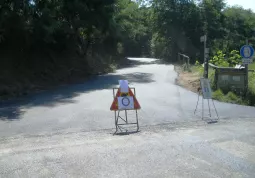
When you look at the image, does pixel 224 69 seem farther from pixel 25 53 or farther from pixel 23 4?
pixel 25 53

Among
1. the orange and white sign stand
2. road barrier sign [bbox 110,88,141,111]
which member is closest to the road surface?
the orange and white sign stand

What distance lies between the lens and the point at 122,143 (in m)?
7.16

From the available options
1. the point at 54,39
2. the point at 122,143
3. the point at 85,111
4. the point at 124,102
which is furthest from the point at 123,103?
the point at 54,39

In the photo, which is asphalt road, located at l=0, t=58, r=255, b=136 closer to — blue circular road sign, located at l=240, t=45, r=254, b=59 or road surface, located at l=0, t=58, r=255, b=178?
road surface, located at l=0, t=58, r=255, b=178

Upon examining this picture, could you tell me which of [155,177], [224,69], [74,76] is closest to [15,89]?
[74,76]

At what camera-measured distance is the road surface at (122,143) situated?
5.45 metres

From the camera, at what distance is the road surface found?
5.45 m

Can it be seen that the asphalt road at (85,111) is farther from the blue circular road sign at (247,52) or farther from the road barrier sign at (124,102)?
the blue circular road sign at (247,52)

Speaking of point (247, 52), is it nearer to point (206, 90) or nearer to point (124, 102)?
point (206, 90)

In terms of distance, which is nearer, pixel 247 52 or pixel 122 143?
pixel 122 143

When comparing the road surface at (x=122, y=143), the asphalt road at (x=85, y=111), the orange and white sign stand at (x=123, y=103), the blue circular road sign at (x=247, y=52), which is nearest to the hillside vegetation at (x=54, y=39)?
the asphalt road at (x=85, y=111)

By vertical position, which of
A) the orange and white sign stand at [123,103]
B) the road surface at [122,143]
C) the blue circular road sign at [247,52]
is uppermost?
the blue circular road sign at [247,52]

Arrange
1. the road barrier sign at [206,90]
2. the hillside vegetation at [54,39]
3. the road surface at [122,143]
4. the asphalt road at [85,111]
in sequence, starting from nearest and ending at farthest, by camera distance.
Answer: the road surface at [122,143]
the asphalt road at [85,111]
the road barrier sign at [206,90]
the hillside vegetation at [54,39]

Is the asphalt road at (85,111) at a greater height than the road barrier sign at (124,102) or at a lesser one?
lesser
